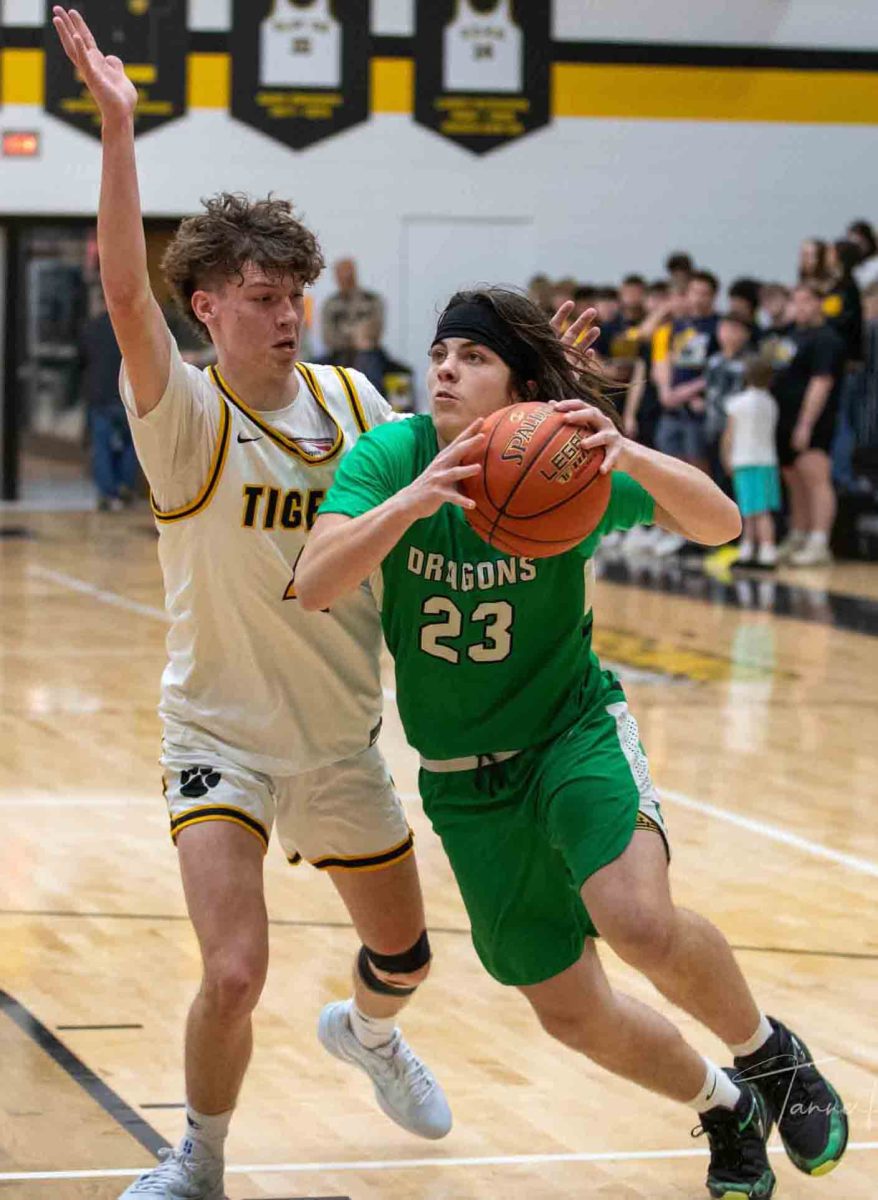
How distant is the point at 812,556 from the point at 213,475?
40.8ft

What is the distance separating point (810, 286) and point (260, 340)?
40.6ft

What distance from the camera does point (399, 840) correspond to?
13.5 ft

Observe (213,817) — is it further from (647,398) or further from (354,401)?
(647,398)

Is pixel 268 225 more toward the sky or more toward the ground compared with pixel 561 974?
more toward the sky

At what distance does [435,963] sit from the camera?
18.3ft

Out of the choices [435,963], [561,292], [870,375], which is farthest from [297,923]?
[561,292]

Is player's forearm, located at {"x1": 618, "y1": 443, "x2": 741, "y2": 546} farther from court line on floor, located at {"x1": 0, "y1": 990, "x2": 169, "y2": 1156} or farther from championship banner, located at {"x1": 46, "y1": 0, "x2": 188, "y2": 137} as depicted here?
championship banner, located at {"x1": 46, "y1": 0, "x2": 188, "y2": 137}

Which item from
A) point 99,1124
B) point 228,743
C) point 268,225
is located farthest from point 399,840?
point 268,225

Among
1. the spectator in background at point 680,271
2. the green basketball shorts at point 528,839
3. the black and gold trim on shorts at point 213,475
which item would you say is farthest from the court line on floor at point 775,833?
the spectator in background at point 680,271

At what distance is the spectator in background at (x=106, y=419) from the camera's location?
64.0 feet

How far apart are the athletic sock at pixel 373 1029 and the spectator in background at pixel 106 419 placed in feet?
49.4

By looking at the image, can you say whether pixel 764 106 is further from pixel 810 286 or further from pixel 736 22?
pixel 810 286

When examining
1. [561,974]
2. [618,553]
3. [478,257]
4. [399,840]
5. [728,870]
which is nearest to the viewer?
[561,974]

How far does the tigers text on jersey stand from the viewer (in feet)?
13.0
